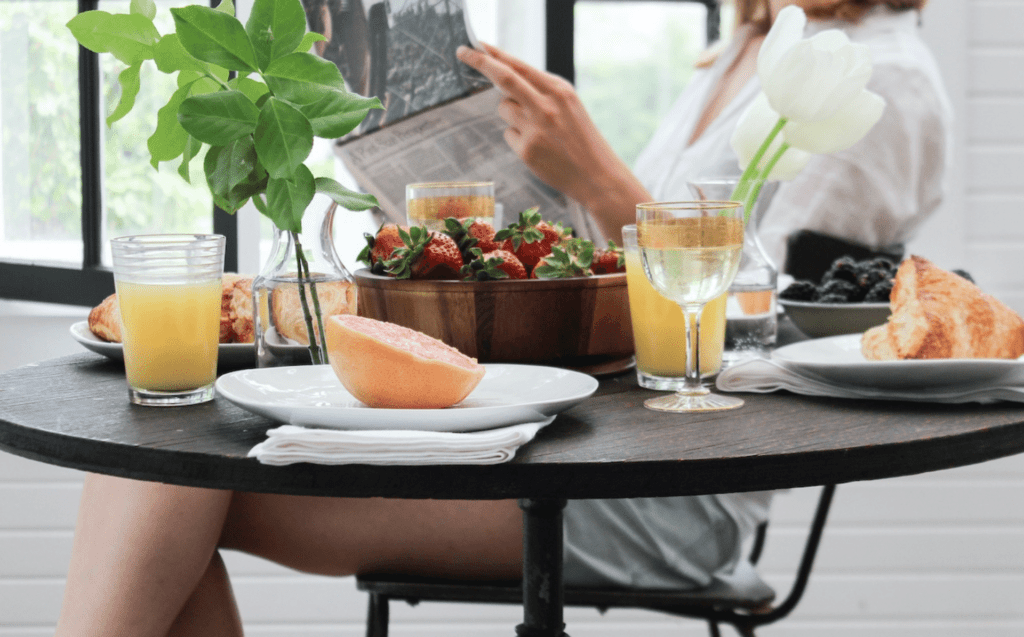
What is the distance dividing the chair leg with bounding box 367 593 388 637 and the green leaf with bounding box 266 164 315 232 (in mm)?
689

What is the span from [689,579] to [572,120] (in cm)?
80

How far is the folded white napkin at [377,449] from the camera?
1.93 feet

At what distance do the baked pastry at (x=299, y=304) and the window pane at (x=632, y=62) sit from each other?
8419 millimetres

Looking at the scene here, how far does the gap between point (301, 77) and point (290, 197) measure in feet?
0.31

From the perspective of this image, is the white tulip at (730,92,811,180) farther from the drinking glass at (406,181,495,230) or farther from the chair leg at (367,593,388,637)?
the chair leg at (367,593,388,637)

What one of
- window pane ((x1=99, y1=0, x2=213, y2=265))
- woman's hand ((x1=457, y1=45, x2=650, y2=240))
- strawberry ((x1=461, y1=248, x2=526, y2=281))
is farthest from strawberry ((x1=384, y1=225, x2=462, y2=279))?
window pane ((x1=99, y1=0, x2=213, y2=265))

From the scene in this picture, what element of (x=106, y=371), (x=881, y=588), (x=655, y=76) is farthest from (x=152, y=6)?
(x=655, y=76)

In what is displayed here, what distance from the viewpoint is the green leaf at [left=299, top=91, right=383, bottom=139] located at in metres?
0.74

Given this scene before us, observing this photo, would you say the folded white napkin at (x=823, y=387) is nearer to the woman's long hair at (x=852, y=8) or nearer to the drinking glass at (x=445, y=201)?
the drinking glass at (x=445, y=201)

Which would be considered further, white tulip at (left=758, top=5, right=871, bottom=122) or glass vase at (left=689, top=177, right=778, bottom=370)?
glass vase at (left=689, top=177, right=778, bottom=370)

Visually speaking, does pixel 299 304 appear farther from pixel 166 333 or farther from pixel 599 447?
pixel 599 447

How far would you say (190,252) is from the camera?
0.78 m

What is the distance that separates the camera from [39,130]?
212cm

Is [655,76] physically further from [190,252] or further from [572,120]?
[190,252]
